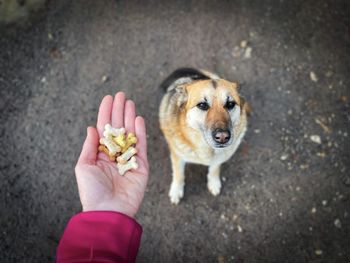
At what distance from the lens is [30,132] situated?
3980 mm

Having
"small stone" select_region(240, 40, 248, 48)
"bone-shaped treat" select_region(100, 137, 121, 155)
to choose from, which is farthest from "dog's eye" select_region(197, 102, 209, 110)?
"small stone" select_region(240, 40, 248, 48)

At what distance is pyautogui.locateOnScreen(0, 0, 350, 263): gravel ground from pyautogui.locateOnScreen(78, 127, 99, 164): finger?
1.27 m

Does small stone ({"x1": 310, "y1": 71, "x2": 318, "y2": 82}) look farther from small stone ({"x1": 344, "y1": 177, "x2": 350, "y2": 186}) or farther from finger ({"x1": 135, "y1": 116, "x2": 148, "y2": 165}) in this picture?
finger ({"x1": 135, "y1": 116, "x2": 148, "y2": 165})

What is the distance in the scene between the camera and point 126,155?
2752mm

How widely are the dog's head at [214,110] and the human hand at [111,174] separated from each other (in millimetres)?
489

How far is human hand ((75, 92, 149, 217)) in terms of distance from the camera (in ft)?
7.97

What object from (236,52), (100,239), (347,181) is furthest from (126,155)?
(347,181)

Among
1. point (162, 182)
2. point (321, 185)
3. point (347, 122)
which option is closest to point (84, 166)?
point (162, 182)

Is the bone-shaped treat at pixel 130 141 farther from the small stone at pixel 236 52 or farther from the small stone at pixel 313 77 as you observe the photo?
the small stone at pixel 313 77

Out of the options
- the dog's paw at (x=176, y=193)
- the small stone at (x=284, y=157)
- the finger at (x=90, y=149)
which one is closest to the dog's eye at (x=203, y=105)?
the finger at (x=90, y=149)

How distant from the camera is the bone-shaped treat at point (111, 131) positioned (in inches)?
111

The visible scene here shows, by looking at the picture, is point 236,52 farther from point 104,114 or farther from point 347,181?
point 104,114

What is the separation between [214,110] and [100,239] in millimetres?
1364

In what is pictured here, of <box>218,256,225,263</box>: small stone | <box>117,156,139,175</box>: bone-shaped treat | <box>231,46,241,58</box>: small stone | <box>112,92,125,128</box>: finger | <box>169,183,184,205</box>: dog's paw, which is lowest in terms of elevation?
<box>218,256,225,263</box>: small stone
